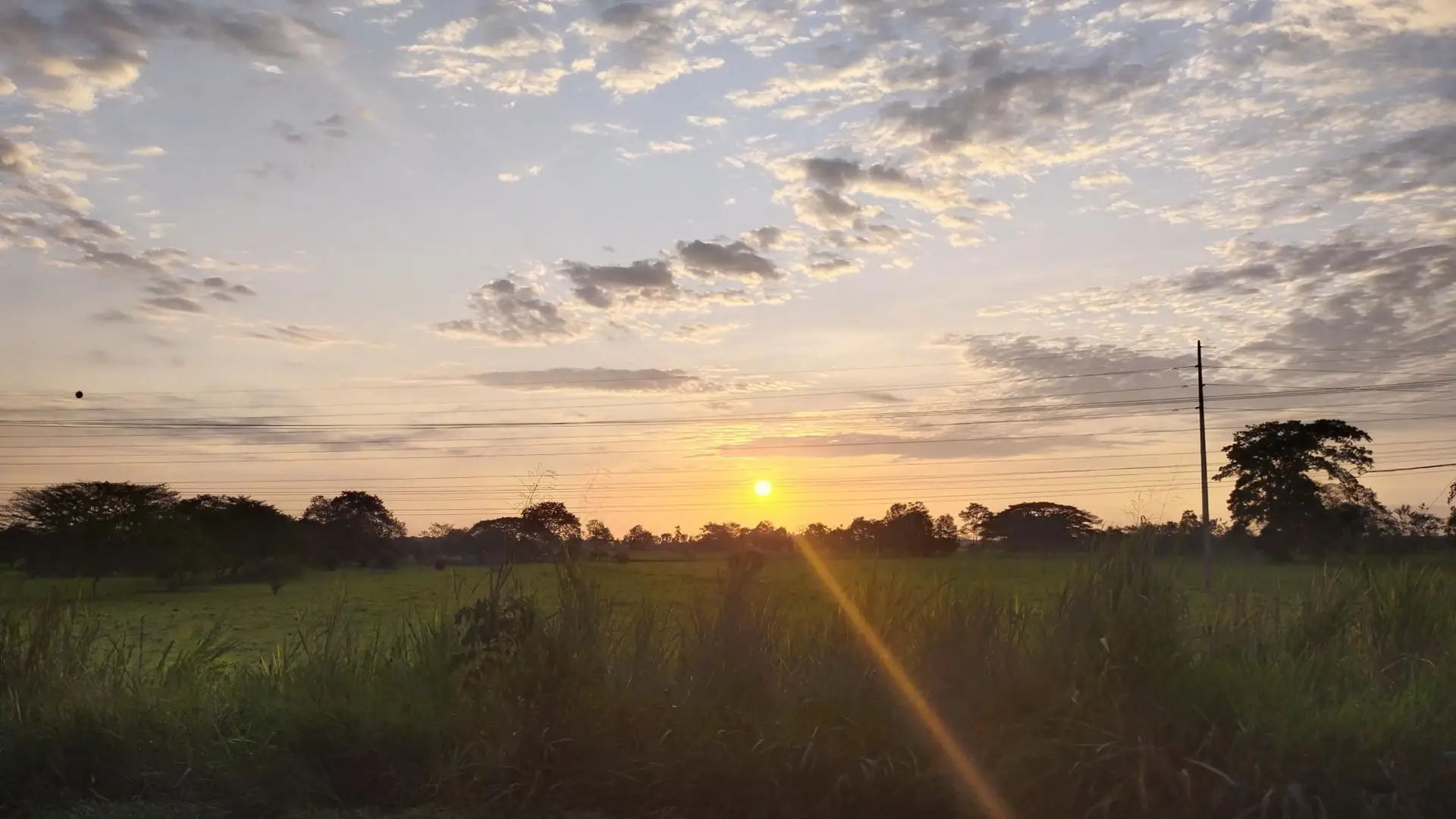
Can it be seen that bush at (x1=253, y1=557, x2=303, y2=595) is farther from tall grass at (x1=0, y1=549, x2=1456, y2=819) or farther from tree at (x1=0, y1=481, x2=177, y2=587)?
tall grass at (x1=0, y1=549, x2=1456, y2=819)

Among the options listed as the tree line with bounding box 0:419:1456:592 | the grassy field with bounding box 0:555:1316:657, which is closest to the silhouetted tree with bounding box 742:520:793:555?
the grassy field with bounding box 0:555:1316:657

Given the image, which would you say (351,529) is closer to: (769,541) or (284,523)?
(284,523)

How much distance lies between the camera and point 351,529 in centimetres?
7119

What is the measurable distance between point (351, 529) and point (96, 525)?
657 inches

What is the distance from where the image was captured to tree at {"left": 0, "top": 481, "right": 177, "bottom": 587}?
5388 cm

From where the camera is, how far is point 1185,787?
242 inches

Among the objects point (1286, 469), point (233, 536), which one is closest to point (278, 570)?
point (233, 536)

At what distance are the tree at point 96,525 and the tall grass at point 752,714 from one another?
5286 centimetres

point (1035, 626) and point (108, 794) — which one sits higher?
point (1035, 626)

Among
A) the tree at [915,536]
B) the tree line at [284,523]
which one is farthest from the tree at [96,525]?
the tree at [915,536]

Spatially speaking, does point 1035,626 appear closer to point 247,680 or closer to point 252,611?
point 247,680

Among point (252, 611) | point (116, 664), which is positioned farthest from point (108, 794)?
point (252, 611)

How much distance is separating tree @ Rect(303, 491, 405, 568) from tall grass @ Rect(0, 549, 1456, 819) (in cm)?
6103

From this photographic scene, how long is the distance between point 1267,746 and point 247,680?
6.67m
